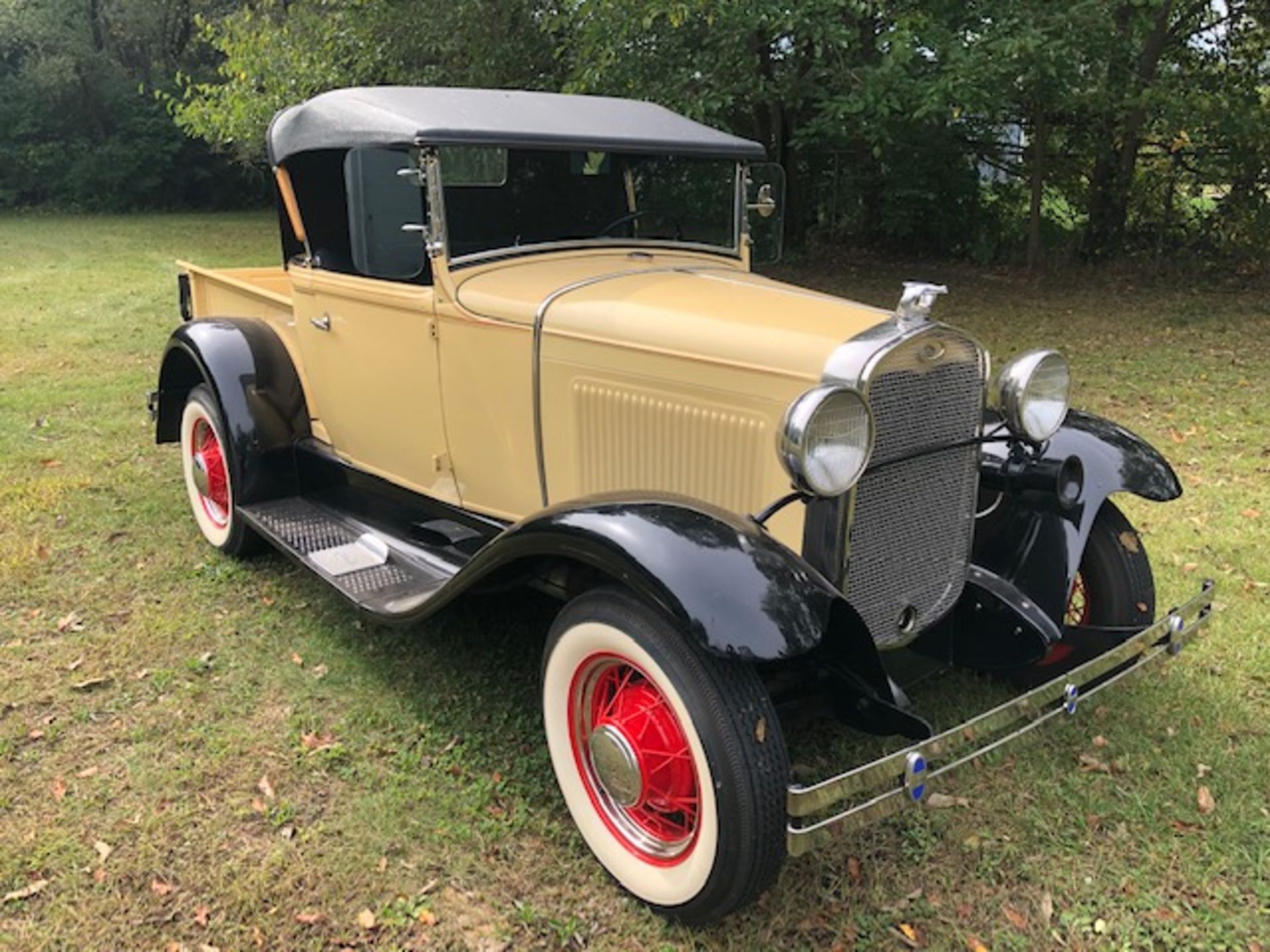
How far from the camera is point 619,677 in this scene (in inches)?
108

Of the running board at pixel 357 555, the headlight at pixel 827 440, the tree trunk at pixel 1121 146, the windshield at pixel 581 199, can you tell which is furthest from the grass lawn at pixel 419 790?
the tree trunk at pixel 1121 146

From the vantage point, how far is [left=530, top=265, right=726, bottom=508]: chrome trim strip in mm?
3244

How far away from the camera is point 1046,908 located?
8.55 ft

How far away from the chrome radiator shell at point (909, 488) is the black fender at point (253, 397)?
2611 mm

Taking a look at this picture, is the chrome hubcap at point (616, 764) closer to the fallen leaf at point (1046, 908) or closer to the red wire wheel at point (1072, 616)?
the fallen leaf at point (1046, 908)

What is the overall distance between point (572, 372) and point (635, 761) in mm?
1242

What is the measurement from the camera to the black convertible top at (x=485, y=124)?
3.41m

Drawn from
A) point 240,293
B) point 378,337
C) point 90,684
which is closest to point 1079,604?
point 378,337

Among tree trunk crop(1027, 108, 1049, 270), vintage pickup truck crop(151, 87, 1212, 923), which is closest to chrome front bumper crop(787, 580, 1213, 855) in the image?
vintage pickup truck crop(151, 87, 1212, 923)

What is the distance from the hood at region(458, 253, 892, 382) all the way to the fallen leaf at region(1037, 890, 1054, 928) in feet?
4.85

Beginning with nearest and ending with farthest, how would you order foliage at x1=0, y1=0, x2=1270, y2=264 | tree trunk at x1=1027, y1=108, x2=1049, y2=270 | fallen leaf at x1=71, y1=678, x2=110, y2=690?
fallen leaf at x1=71, y1=678, x2=110, y2=690
foliage at x1=0, y1=0, x2=1270, y2=264
tree trunk at x1=1027, y1=108, x2=1049, y2=270

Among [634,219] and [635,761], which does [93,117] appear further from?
[635,761]

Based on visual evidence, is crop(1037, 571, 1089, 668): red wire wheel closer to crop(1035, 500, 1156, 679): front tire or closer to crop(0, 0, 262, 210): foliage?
crop(1035, 500, 1156, 679): front tire

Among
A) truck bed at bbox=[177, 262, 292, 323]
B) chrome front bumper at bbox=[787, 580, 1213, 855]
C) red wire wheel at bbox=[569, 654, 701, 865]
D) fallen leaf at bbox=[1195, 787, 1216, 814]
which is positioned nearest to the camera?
chrome front bumper at bbox=[787, 580, 1213, 855]
